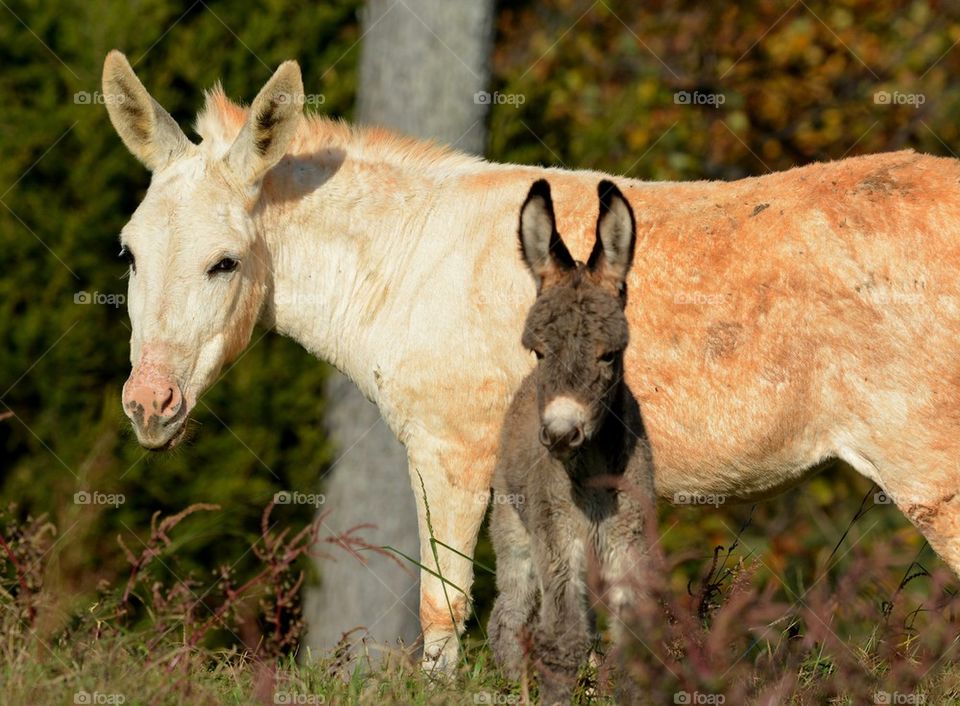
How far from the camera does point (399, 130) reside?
10.2 m

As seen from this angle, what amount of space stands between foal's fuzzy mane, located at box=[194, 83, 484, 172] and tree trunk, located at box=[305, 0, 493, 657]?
317 centimetres

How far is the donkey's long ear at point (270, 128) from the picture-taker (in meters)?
6.36

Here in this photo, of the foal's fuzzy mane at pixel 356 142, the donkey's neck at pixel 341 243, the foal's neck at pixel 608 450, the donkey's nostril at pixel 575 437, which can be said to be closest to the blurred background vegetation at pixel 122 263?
the donkey's neck at pixel 341 243

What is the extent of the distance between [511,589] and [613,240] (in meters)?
1.40

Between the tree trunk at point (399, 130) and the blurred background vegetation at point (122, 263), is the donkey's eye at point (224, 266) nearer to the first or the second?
the blurred background vegetation at point (122, 263)

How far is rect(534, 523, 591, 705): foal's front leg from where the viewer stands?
468cm

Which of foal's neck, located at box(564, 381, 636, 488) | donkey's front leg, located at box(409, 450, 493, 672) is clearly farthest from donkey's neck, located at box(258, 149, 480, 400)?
foal's neck, located at box(564, 381, 636, 488)

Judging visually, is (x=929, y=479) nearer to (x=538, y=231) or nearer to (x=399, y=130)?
(x=538, y=231)

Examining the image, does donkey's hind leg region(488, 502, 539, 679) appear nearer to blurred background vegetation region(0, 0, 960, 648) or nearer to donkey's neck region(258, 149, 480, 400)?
donkey's neck region(258, 149, 480, 400)

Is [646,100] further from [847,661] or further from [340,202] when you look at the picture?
[847,661]

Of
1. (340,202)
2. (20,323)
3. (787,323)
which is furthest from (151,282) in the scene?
(20,323)

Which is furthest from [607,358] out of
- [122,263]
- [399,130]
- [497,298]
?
[122,263]

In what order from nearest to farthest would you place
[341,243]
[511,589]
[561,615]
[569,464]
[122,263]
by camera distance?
[561,615] < [569,464] < [511,589] < [341,243] < [122,263]

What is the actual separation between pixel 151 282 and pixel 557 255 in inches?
82.2
